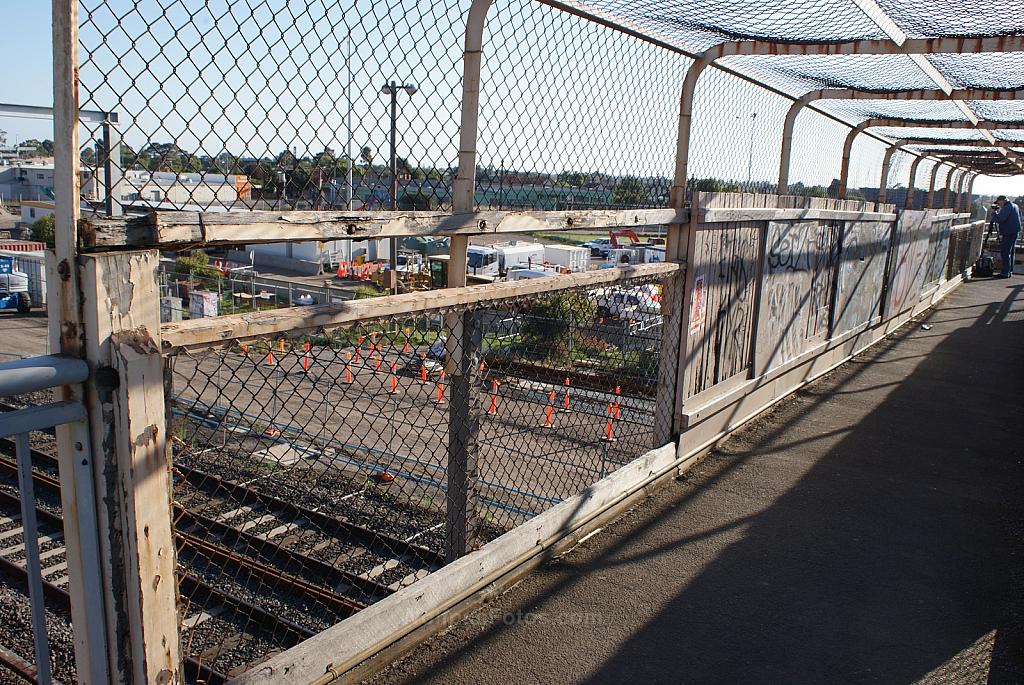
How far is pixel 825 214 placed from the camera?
784 cm

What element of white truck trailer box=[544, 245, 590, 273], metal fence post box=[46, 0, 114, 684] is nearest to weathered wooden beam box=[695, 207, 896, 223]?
metal fence post box=[46, 0, 114, 684]

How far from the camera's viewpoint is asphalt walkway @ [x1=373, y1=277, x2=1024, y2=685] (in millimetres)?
3445

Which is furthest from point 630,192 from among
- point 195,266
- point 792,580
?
point 195,266

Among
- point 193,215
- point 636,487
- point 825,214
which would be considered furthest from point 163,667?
point 825,214

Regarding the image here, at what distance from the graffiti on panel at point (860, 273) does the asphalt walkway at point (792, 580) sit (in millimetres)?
2330

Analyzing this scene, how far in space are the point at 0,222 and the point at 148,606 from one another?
3681 centimetres

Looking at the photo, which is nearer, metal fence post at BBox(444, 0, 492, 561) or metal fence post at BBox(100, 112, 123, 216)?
metal fence post at BBox(100, 112, 123, 216)

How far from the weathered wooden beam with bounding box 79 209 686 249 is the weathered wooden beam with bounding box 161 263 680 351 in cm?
23

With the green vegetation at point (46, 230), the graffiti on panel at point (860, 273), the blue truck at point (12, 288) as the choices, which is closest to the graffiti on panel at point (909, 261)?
the graffiti on panel at point (860, 273)

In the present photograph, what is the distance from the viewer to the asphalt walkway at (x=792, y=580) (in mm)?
3445

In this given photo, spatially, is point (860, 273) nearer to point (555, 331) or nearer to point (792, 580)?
point (555, 331)

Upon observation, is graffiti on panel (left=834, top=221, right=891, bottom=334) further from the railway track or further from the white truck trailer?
the white truck trailer

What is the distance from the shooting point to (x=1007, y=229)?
24.8 meters

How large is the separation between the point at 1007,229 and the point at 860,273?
739 inches
